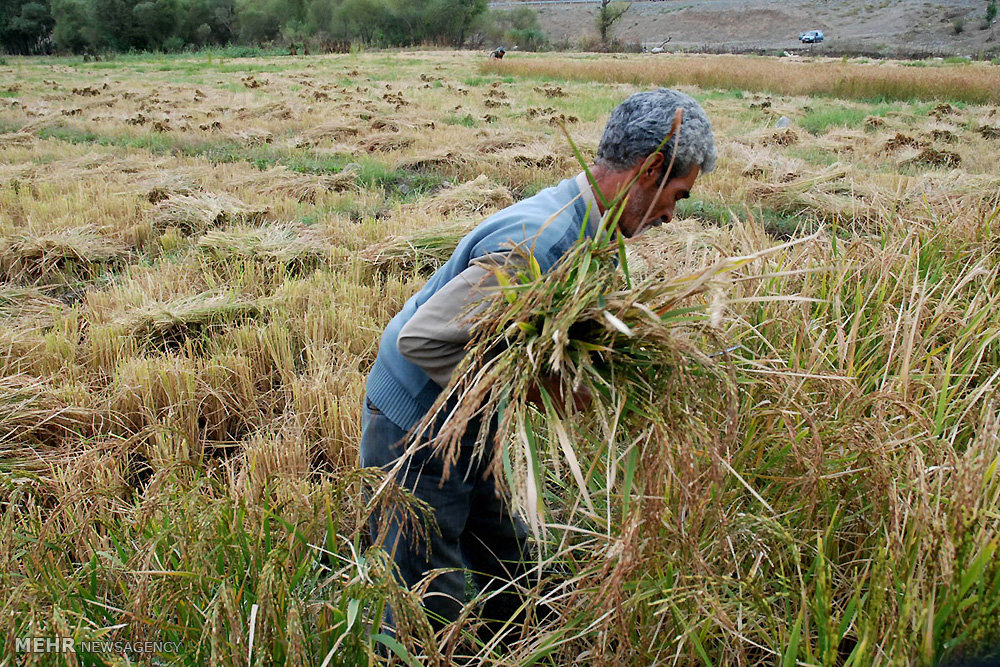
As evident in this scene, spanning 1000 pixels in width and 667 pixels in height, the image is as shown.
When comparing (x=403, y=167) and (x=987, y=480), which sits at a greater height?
(x=403, y=167)

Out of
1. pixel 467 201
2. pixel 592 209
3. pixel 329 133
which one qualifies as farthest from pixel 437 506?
pixel 329 133

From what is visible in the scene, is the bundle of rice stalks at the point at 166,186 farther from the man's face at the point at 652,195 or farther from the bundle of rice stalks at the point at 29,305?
the man's face at the point at 652,195

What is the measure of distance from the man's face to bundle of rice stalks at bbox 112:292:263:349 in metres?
2.45

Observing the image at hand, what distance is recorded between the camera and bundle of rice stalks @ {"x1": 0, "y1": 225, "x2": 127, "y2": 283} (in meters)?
4.13

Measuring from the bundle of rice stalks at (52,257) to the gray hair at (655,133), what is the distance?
13.3 ft

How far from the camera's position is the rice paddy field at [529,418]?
1163 mm

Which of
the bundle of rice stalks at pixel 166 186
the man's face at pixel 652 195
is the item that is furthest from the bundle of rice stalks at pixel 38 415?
the bundle of rice stalks at pixel 166 186

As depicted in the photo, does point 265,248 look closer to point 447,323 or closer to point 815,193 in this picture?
point 447,323

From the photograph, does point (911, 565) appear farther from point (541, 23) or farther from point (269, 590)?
point (541, 23)

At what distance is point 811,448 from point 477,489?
37.5 inches

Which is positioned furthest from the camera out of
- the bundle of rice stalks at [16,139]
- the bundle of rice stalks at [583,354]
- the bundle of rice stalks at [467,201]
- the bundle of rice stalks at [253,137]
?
the bundle of rice stalks at [253,137]

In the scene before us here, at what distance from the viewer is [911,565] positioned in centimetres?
130

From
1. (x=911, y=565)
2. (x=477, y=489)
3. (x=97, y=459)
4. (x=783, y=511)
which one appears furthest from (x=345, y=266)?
(x=911, y=565)

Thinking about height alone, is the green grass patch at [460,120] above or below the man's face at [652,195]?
above
